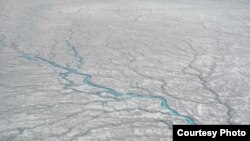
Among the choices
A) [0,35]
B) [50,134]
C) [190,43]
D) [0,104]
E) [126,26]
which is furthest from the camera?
[126,26]

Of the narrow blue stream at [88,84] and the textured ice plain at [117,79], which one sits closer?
the textured ice plain at [117,79]

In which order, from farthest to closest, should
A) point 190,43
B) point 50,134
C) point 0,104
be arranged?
point 190,43 < point 0,104 < point 50,134

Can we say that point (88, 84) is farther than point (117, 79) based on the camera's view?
No

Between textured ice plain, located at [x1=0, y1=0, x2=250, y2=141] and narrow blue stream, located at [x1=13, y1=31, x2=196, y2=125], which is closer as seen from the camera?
textured ice plain, located at [x1=0, y1=0, x2=250, y2=141]

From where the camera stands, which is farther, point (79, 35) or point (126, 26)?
point (126, 26)

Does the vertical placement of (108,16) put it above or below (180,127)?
above

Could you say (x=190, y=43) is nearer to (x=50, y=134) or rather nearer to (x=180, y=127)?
(x=180, y=127)

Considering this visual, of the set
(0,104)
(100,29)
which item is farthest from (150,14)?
(0,104)
